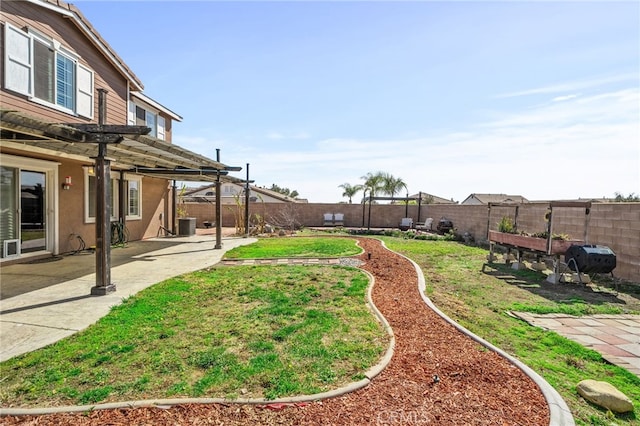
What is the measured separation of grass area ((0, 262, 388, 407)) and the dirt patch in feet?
0.61

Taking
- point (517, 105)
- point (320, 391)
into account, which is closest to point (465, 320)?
point (320, 391)

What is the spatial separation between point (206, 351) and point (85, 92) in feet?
29.0

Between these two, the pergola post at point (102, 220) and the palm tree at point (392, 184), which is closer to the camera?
the pergola post at point (102, 220)

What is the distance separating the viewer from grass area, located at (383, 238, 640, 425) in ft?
9.95

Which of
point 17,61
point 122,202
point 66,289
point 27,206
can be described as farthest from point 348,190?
point 66,289

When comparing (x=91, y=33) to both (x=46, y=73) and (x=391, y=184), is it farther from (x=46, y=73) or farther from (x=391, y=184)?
(x=391, y=184)

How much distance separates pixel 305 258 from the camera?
944cm

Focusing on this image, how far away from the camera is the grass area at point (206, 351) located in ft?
9.13

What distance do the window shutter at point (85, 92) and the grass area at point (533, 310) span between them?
9722 millimetres

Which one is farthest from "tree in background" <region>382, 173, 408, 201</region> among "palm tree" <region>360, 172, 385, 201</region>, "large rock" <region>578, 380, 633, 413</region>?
"large rock" <region>578, 380, 633, 413</region>

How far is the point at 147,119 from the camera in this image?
13180mm

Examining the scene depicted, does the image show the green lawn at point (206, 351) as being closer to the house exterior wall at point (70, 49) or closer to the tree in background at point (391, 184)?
the house exterior wall at point (70, 49)

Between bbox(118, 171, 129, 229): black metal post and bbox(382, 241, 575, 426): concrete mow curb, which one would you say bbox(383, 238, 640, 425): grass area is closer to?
bbox(382, 241, 575, 426): concrete mow curb

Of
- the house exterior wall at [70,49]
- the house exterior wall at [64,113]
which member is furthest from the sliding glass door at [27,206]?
the house exterior wall at [70,49]
